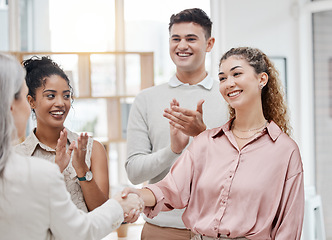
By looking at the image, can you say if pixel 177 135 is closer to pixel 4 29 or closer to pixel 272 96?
pixel 272 96

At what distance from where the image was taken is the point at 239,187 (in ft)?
5.05

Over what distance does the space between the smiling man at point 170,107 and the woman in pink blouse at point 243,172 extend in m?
0.22

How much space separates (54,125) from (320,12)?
365 centimetres

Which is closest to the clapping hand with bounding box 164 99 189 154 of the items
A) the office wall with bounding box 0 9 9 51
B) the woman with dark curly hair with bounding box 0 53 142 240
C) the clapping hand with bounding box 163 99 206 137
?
the clapping hand with bounding box 163 99 206 137

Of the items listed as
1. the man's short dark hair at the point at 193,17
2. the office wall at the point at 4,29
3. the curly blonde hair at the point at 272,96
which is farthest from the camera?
the office wall at the point at 4,29

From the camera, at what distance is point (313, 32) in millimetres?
4609

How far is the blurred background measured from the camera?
4461mm

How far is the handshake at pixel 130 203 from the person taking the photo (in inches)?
61.5

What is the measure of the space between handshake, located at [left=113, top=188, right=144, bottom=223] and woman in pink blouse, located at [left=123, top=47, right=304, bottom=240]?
0.07ft

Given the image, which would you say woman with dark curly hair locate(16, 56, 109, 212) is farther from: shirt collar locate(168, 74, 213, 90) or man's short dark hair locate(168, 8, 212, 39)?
man's short dark hair locate(168, 8, 212, 39)

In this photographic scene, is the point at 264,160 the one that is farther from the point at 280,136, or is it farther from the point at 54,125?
the point at 54,125

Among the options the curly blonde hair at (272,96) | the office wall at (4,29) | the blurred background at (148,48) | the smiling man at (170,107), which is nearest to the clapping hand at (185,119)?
the smiling man at (170,107)

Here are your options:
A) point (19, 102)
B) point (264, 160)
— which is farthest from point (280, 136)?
point (19, 102)

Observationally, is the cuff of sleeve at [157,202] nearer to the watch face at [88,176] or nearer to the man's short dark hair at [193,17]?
the watch face at [88,176]
